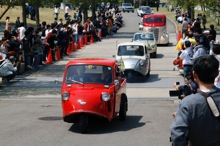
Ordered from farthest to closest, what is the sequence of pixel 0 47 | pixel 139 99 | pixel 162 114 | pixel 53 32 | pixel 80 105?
pixel 53 32, pixel 0 47, pixel 139 99, pixel 162 114, pixel 80 105

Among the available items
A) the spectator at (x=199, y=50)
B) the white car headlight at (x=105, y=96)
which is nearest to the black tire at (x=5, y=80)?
the spectator at (x=199, y=50)

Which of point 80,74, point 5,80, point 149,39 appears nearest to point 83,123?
point 80,74

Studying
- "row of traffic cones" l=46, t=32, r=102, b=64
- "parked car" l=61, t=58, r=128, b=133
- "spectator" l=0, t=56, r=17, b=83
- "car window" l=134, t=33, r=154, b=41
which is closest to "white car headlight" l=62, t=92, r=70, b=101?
"parked car" l=61, t=58, r=128, b=133

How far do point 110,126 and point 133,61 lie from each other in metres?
9.91

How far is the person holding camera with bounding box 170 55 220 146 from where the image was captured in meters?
5.14

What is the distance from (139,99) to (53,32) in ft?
37.3

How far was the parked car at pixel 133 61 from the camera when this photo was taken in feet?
75.7

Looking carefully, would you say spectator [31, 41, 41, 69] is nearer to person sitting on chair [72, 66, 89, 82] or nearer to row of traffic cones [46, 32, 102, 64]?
row of traffic cones [46, 32, 102, 64]

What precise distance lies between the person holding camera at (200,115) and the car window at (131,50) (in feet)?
62.8

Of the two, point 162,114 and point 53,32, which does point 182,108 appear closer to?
point 162,114

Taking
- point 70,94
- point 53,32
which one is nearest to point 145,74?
point 53,32

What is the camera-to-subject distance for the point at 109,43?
43.2 metres

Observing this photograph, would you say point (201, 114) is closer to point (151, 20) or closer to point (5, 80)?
point (5, 80)

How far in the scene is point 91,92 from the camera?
13.0 m
